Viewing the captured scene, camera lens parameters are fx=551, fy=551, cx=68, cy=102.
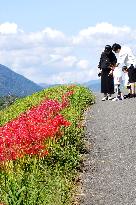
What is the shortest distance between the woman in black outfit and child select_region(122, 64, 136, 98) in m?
0.80

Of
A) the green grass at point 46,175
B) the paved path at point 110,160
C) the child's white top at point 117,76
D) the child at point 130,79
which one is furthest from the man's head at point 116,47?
the green grass at point 46,175

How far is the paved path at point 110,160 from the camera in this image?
404 inches

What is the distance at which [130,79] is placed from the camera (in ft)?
89.4

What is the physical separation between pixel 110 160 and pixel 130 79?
1464cm

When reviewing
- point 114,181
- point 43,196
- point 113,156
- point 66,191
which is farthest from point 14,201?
point 113,156

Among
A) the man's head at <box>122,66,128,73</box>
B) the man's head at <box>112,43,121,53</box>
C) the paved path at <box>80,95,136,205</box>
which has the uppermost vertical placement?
the man's head at <box>112,43,121,53</box>

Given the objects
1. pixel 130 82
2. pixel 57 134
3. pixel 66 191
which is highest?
pixel 130 82

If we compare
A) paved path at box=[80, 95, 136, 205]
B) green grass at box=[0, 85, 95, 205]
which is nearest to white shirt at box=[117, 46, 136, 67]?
paved path at box=[80, 95, 136, 205]

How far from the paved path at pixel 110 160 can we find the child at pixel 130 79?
5.77 metres

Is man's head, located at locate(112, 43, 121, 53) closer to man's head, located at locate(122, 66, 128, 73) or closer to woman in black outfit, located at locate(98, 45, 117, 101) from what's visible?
woman in black outfit, located at locate(98, 45, 117, 101)

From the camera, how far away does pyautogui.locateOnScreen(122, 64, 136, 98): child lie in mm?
26781

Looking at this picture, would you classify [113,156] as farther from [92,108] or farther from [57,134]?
[92,108]

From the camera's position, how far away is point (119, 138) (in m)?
15.4

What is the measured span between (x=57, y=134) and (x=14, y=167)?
8.28ft
